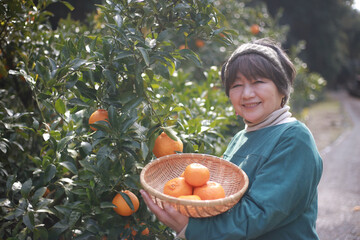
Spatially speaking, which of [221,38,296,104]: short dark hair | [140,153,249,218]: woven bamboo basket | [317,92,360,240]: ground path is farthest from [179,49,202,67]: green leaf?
[317,92,360,240]: ground path

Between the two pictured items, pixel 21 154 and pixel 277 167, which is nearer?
pixel 277 167

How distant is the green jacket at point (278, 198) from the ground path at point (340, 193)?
6.52ft

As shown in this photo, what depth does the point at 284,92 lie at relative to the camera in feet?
4.64

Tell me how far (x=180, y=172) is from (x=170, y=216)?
357 millimetres

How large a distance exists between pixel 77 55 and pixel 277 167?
1.01 meters

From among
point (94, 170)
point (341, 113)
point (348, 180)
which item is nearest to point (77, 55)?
point (94, 170)

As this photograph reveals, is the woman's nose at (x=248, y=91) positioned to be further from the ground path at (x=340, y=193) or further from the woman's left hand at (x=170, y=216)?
the ground path at (x=340, y=193)

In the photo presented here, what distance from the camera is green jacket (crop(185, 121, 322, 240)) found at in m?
1.09

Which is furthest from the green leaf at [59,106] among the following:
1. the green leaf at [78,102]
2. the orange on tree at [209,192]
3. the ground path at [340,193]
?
the ground path at [340,193]

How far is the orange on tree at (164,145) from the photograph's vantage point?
1409 millimetres

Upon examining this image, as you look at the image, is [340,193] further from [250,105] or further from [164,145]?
[164,145]

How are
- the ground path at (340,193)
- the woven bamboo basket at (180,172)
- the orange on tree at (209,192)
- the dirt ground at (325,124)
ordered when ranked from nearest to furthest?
the woven bamboo basket at (180,172)
the orange on tree at (209,192)
the ground path at (340,193)
the dirt ground at (325,124)

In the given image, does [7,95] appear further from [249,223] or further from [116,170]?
[249,223]

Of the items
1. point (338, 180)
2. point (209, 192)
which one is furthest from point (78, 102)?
point (338, 180)
